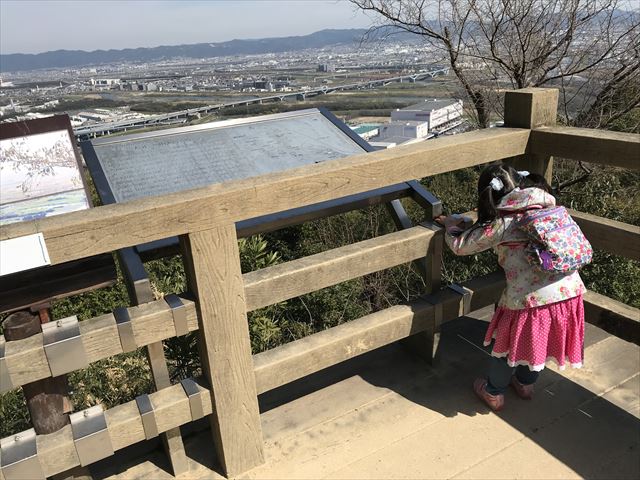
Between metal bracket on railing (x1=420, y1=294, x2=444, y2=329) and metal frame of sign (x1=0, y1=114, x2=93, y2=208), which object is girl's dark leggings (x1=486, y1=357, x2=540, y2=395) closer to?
metal bracket on railing (x1=420, y1=294, x2=444, y2=329)

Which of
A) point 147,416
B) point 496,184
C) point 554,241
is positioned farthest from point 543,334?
point 147,416

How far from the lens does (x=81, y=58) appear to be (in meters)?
162

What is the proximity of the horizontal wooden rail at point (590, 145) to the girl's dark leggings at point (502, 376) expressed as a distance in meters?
0.93

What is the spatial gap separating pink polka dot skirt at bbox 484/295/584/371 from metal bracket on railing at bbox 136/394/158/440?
1.38 metres

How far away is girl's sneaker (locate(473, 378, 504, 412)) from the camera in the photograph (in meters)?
2.37

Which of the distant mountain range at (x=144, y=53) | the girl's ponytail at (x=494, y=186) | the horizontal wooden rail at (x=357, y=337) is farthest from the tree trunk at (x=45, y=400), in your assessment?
the distant mountain range at (x=144, y=53)

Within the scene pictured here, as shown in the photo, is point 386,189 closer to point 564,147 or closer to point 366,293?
point 564,147

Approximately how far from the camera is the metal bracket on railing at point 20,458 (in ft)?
5.29

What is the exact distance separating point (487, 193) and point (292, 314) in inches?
141

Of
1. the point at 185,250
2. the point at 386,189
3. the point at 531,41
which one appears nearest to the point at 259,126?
the point at 386,189

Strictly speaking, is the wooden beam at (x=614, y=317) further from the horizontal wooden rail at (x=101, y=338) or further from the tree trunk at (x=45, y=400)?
the tree trunk at (x=45, y=400)

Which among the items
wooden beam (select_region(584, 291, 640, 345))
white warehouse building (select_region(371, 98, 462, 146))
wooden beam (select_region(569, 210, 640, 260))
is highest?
wooden beam (select_region(569, 210, 640, 260))

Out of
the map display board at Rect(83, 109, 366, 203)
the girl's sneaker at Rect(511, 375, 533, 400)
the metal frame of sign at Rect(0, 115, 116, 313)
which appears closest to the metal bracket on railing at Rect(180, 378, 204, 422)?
the metal frame of sign at Rect(0, 115, 116, 313)

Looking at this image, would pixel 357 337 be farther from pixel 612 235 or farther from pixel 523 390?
pixel 612 235
